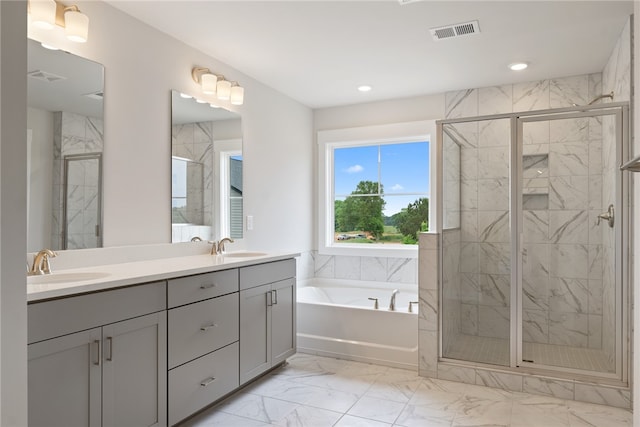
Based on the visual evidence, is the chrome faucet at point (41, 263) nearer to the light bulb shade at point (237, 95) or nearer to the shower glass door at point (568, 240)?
the light bulb shade at point (237, 95)

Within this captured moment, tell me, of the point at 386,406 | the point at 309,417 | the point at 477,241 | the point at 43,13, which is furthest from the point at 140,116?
the point at 477,241

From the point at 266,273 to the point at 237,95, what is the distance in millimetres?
1482

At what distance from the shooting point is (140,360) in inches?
75.4

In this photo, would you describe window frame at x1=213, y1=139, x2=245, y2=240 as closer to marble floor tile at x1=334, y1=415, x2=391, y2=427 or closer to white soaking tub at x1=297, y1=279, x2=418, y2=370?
white soaking tub at x1=297, y1=279, x2=418, y2=370

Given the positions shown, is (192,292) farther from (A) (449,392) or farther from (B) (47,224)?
(A) (449,392)

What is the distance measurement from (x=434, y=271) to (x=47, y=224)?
244 centimetres

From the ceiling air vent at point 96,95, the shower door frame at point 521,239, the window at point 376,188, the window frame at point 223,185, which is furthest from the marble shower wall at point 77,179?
the window at point 376,188

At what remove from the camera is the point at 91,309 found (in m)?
1.70

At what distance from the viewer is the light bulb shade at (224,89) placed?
3211 millimetres

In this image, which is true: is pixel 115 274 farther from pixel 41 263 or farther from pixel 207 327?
pixel 207 327

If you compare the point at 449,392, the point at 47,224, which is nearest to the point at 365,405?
the point at 449,392

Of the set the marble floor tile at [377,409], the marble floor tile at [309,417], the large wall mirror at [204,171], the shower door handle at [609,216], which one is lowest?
the marble floor tile at [377,409]

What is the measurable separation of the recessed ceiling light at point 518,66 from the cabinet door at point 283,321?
2.48 metres

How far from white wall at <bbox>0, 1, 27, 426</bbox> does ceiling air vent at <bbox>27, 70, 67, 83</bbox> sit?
1.46m
